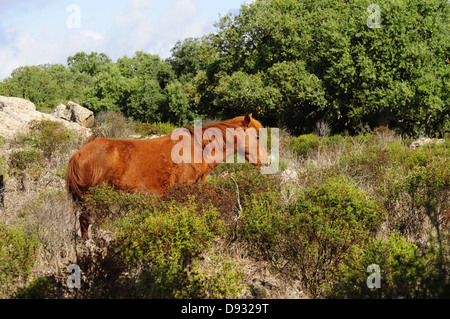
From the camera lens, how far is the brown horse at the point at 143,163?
20.3 feet

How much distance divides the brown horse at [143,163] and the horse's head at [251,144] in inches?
19.9

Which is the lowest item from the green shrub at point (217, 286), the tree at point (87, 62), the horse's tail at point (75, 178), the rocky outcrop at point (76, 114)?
the green shrub at point (217, 286)

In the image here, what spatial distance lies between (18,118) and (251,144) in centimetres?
1122

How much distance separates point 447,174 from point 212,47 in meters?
20.3

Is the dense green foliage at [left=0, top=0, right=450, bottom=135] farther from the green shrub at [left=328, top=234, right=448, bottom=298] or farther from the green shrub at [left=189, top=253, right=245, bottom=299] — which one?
the green shrub at [left=189, top=253, right=245, bottom=299]

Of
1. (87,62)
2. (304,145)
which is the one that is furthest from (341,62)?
(87,62)

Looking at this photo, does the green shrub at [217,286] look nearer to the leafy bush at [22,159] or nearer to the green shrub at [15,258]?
the green shrub at [15,258]

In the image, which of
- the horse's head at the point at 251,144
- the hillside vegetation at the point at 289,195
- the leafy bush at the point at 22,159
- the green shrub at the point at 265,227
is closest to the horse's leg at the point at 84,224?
the hillside vegetation at the point at 289,195

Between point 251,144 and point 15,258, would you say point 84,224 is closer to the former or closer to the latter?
point 15,258

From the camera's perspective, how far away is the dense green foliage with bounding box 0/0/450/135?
56.9 feet

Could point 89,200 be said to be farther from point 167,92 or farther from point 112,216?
point 167,92

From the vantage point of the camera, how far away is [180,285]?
3.78 meters

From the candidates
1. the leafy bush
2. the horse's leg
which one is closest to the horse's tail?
the horse's leg

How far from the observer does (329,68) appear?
61.5ft
